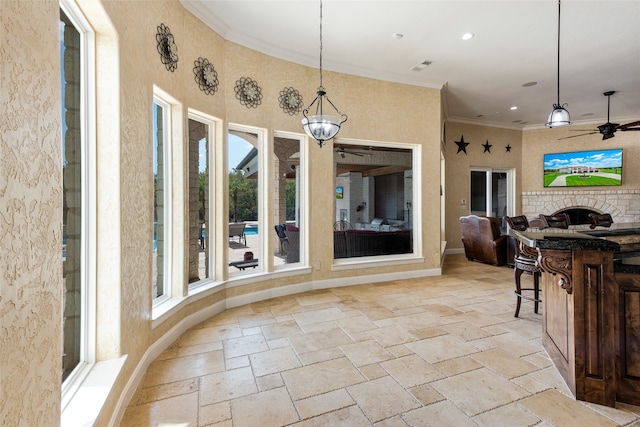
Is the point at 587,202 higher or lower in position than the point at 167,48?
lower

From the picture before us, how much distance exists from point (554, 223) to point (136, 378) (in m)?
6.23

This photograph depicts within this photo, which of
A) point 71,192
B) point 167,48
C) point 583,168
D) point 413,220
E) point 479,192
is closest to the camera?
point 71,192

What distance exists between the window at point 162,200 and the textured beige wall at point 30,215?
6.16 ft

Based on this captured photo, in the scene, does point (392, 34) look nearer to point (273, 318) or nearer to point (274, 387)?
point (273, 318)

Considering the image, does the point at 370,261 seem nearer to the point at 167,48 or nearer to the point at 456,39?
A: the point at 456,39

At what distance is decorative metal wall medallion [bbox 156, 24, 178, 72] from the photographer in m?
2.66

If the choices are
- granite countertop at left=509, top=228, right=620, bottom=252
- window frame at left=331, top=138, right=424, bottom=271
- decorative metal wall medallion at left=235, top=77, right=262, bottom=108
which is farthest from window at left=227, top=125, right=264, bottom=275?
granite countertop at left=509, top=228, right=620, bottom=252

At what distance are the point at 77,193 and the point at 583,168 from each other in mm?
10326

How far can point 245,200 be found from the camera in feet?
13.4

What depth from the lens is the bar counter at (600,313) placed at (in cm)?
193

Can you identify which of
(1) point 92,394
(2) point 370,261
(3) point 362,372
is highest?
(2) point 370,261

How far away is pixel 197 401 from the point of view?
206 cm

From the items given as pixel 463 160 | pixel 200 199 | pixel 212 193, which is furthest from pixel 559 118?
pixel 200 199

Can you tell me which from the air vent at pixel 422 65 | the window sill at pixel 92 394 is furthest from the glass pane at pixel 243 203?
the air vent at pixel 422 65
